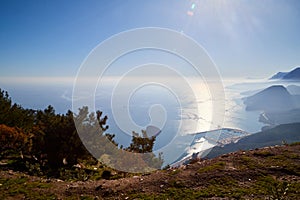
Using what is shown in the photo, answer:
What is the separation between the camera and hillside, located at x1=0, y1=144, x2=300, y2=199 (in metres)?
7.21

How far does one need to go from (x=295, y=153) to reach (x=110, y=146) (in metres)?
10.8

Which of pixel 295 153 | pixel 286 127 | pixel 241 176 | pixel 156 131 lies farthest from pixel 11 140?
pixel 286 127

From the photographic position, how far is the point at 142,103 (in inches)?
536

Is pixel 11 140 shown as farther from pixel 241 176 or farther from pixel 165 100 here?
pixel 241 176

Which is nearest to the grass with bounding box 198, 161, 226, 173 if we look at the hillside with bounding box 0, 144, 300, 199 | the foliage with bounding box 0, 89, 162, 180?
the hillside with bounding box 0, 144, 300, 199

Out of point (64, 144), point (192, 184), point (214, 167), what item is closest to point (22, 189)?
point (64, 144)

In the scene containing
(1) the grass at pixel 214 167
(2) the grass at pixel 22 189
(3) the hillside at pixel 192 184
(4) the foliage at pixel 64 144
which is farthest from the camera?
(4) the foliage at pixel 64 144

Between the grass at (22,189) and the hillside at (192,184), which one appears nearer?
the hillside at (192,184)

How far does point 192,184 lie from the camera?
26.3 feet

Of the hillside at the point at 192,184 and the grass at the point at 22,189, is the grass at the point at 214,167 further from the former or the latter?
the grass at the point at 22,189

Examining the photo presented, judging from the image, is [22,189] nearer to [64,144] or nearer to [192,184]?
[64,144]

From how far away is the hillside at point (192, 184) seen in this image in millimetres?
7211

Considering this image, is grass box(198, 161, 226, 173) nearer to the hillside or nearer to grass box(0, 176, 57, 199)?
the hillside

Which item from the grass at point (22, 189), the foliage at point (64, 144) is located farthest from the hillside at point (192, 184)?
the foliage at point (64, 144)
